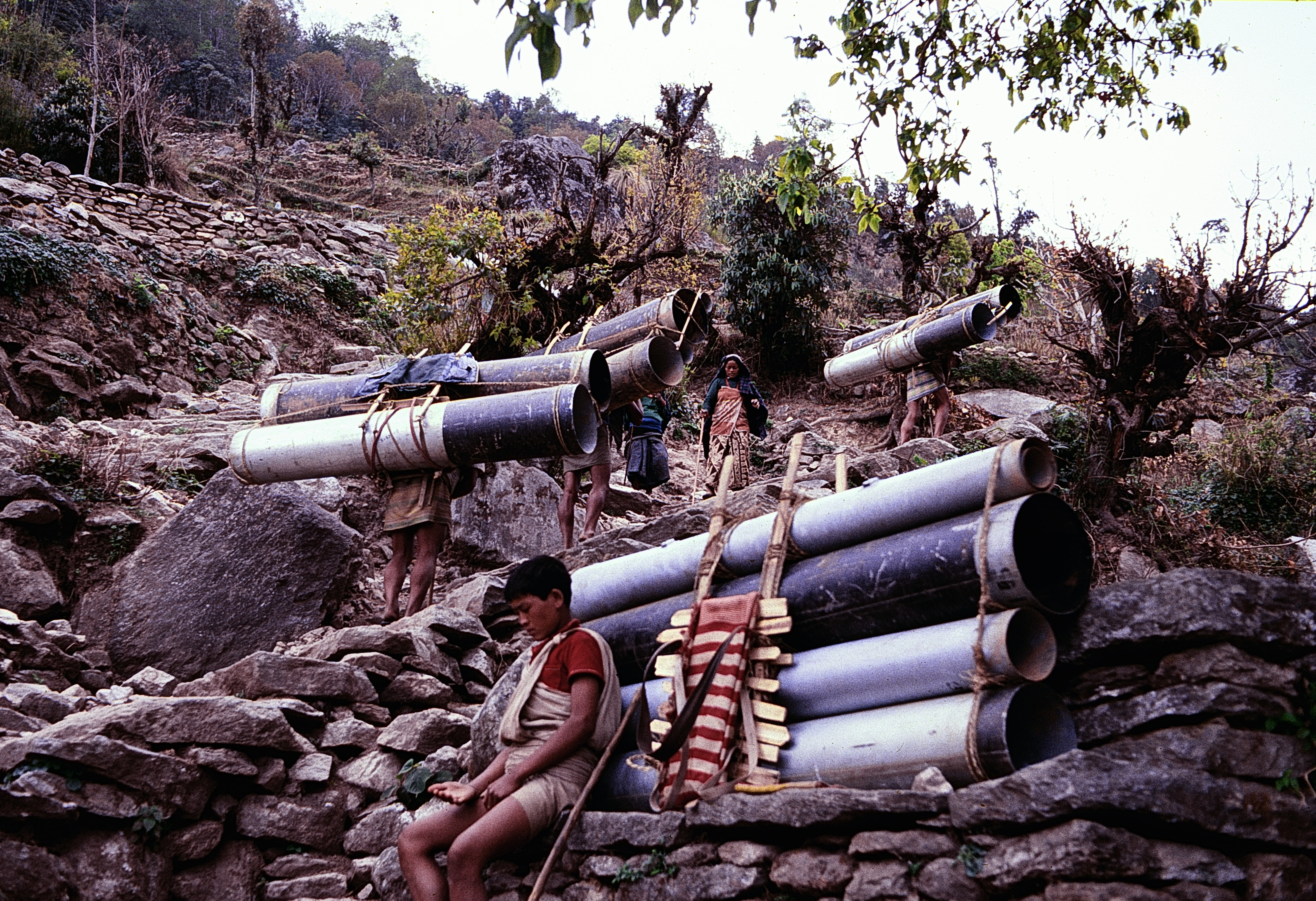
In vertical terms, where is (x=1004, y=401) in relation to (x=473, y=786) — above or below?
above

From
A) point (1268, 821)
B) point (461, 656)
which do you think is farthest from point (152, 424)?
point (1268, 821)

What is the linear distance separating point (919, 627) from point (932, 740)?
1.42 ft

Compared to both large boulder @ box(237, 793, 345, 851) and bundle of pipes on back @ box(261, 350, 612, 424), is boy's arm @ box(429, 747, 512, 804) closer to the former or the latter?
large boulder @ box(237, 793, 345, 851)

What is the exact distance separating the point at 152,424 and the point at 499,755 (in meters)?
8.04

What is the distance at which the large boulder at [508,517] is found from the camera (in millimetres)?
7891

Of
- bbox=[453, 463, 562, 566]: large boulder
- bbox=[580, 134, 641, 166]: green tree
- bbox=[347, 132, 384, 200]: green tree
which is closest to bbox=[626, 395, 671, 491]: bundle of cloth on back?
bbox=[453, 463, 562, 566]: large boulder

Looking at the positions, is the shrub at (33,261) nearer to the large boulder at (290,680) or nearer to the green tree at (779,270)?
the large boulder at (290,680)

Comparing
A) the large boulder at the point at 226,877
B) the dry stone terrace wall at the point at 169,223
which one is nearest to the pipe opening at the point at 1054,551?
the large boulder at the point at 226,877

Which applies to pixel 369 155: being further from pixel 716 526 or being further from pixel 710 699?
pixel 710 699

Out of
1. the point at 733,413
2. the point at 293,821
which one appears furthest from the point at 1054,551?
the point at 733,413

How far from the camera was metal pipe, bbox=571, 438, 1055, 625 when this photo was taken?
299cm

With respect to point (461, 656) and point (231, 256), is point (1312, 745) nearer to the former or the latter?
point (461, 656)

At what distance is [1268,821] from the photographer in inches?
87.1

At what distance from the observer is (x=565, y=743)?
3.25 metres
